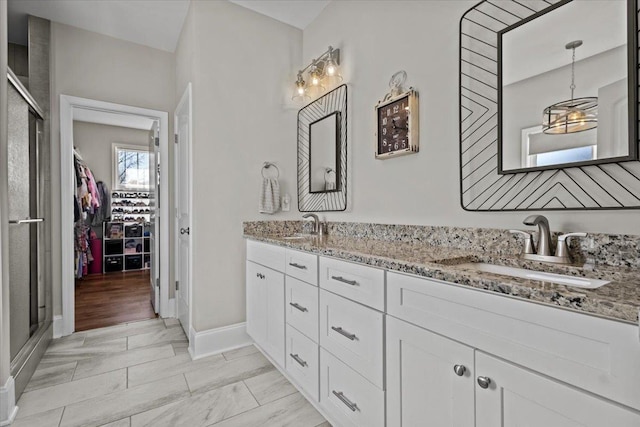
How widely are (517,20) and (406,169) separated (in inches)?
32.6

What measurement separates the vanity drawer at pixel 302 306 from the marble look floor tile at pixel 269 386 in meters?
0.42

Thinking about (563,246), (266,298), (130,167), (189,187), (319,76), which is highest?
(319,76)

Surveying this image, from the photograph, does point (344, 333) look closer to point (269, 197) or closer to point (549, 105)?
point (549, 105)

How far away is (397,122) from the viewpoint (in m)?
1.86

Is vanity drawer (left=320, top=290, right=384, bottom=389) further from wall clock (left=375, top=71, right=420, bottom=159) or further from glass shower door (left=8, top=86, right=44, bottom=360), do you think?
glass shower door (left=8, top=86, right=44, bottom=360)

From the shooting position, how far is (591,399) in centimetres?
69

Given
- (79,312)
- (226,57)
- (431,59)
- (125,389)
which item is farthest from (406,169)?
(79,312)

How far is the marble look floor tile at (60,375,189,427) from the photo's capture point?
1645mm

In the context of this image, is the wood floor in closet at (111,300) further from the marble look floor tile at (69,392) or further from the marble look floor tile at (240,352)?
the marble look floor tile at (240,352)

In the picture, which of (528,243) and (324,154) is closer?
(528,243)

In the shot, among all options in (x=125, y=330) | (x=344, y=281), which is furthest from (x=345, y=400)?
(x=125, y=330)

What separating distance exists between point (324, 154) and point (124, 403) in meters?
2.04

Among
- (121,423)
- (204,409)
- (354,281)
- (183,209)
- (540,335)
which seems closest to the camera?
(540,335)

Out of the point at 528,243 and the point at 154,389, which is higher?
the point at 528,243
